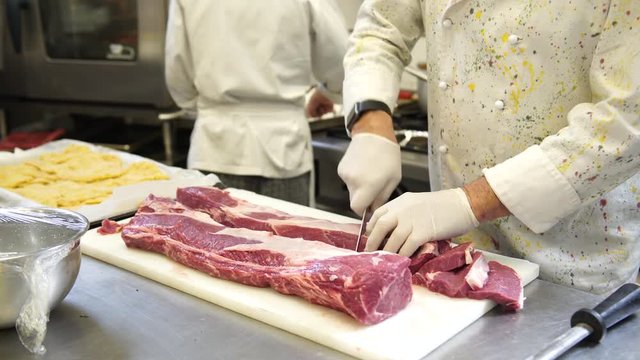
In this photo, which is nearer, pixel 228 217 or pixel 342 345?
pixel 342 345

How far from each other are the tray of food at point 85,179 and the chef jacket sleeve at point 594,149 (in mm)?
999

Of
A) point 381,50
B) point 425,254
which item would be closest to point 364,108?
point 381,50

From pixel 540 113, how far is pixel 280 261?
2.07 feet

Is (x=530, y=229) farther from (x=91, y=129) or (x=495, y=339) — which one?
(x=91, y=129)

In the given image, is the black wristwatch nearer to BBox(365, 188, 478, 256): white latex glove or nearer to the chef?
BBox(365, 188, 478, 256): white latex glove

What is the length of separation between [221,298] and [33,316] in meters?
0.31

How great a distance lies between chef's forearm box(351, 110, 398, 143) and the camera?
1633 millimetres

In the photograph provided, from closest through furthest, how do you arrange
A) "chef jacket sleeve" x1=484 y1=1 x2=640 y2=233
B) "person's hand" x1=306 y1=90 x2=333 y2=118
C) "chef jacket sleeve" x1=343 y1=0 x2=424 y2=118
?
"chef jacket sleeve" x1=484 y1=1 x2=640 y2=233 < "chef jacket sleeve" x1=343 y1=0 x2=424 y2=118 < "person's hand" x1=306 y1=90 x2=333 y2=118

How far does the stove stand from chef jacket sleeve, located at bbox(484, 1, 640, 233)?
93 centimetres

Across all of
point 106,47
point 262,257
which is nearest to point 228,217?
point 262,257

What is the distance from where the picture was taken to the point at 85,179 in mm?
2066

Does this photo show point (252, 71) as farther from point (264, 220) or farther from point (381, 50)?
point (264, 220)

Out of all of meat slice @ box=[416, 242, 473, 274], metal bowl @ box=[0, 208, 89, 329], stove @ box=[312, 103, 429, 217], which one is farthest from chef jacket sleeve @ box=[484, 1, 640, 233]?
stove @ box=[312, 103, 429, 217]

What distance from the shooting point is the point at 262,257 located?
1308mm
